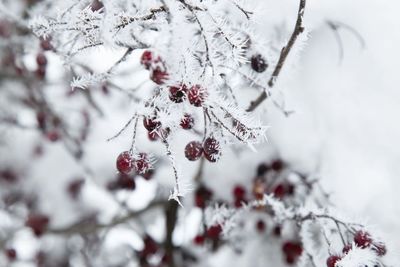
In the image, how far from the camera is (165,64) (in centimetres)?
131

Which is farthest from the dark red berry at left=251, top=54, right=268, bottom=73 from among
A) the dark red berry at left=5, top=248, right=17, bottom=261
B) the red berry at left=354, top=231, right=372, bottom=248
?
the dark red berry at left=5, top=248, right=17, bottom=261

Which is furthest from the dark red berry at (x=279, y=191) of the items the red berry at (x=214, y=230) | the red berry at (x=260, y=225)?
the red berry at (x=214, y=230)

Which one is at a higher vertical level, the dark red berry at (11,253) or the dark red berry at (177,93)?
the dark red berry at (177,93)

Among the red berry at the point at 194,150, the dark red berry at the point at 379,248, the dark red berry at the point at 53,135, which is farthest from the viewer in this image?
the dark red berry at the point at 53,135

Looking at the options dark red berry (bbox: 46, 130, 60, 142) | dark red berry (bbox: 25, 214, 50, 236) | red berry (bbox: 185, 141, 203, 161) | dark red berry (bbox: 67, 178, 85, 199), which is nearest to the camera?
red berry (bbox: 185, 141, 203, 161)

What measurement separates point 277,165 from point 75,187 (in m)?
1.74

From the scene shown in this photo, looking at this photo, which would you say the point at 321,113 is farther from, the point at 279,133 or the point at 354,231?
the point at 354,231

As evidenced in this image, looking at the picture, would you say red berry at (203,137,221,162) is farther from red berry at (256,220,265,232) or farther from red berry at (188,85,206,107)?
red berry at (256,220,265,232)

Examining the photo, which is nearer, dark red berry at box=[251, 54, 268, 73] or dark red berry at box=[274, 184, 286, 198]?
dark red berry at box=[251, 54, 268, 73]

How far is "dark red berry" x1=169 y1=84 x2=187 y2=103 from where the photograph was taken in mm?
1325

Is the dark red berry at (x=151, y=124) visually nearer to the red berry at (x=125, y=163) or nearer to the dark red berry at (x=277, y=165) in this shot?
the red berry at (x=125, y=163)

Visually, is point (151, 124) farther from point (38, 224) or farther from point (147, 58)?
point (38, 224)

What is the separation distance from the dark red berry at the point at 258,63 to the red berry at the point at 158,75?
1.75 ft

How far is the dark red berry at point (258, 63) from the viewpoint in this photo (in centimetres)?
174
